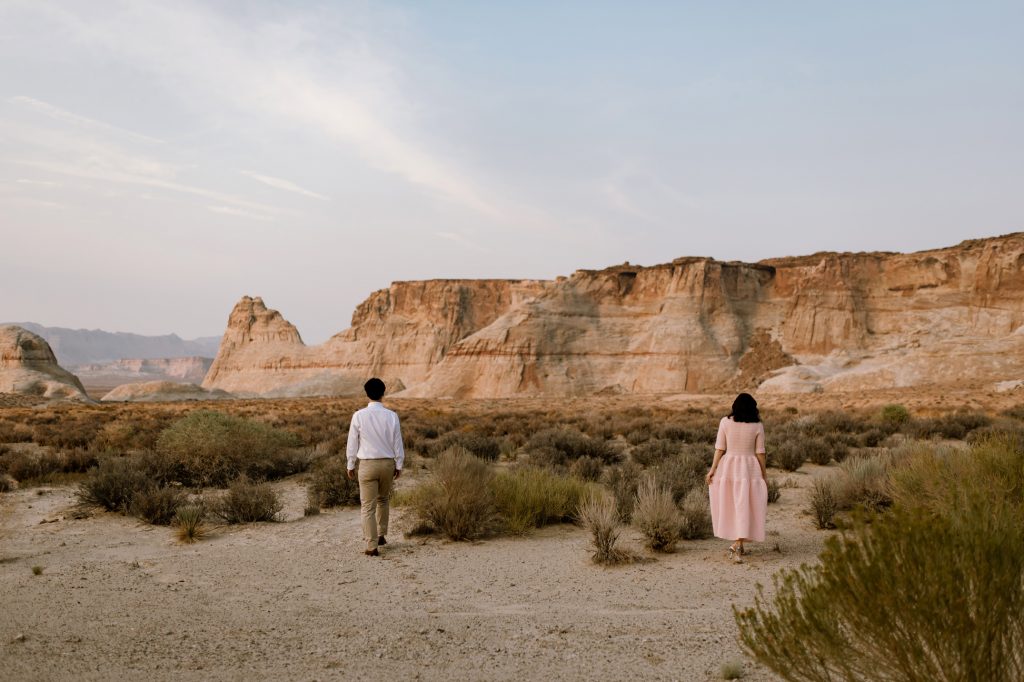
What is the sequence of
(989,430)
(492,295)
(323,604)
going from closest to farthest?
(323,604) < (989,430) < (492,295)

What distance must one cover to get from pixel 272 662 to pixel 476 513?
11.8 feet

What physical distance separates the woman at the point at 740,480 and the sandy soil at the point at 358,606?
0.32 metres

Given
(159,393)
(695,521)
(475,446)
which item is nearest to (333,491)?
(695,521)

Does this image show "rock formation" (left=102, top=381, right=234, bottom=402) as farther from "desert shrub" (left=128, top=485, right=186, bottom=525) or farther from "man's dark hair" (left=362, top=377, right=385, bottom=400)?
"man's dark hair" (left=362, top=377, right=385, bottom=400)

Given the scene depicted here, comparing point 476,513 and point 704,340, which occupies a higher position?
point 704,340

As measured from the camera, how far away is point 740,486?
646 cm

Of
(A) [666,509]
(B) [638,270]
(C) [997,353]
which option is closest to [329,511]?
(A) [666,509]

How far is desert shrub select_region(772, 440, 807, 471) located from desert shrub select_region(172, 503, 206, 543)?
32.2 ft

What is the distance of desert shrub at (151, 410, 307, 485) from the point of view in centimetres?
1120

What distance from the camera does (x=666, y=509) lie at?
277 inches

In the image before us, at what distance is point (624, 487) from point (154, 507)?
19.1ft

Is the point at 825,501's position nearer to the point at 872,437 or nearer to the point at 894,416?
the point at 872,437

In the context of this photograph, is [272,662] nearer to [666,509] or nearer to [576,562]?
[576,562]

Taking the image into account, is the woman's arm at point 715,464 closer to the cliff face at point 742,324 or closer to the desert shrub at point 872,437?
the desert shrub at point 872,437
